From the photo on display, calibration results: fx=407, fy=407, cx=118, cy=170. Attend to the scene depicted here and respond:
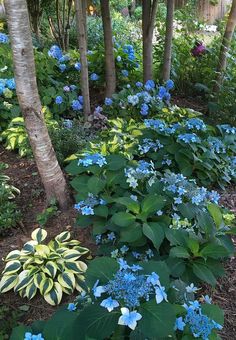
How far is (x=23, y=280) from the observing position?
238 centimetres

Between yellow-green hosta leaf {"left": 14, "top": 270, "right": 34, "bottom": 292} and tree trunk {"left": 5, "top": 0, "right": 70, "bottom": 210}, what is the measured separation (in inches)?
30.2

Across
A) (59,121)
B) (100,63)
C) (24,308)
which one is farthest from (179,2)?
(24,308)

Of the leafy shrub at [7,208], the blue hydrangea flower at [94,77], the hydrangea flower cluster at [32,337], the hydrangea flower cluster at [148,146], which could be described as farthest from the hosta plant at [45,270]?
the blue hydrangea flower at [94,77]

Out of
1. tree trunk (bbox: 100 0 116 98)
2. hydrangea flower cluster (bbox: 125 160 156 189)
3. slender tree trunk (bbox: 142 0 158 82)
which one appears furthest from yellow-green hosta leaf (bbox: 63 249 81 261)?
slender tree trunk (bbox: 142 0 158 82)

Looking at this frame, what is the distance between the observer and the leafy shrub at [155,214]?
2.28 meters

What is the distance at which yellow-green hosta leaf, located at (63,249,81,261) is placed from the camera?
8.26 ft

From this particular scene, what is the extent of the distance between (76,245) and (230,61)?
3.06m

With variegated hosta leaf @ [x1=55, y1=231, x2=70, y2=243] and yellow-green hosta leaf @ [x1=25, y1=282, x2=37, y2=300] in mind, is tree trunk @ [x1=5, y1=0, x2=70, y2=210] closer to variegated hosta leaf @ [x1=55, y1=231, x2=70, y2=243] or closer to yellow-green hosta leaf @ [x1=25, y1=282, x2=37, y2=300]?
variegated hosta leaf @ [x1=55, y1=231, x2=70, y2=243]

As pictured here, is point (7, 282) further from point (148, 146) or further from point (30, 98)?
point (148, 146)

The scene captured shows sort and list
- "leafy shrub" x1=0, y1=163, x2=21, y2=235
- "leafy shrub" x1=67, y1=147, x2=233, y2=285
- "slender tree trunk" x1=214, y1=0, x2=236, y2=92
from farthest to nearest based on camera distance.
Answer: "slender tree trunk" x1=214, y1=0, x2=236, y2=92 < "leafy shrub" x1=0, y1=163, x2=21, y2=235 < "leafy shrub" x1=67, y1=147, x2=233, y2=285

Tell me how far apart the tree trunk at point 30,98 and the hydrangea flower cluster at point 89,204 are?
1.46 ft

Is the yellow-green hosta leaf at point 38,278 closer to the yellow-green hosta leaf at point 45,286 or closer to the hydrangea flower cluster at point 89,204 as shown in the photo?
the yellow-green hosta leaf at point 45,286

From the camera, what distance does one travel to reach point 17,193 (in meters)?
3.33

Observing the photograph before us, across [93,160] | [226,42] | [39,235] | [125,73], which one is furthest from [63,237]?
[226,42]
